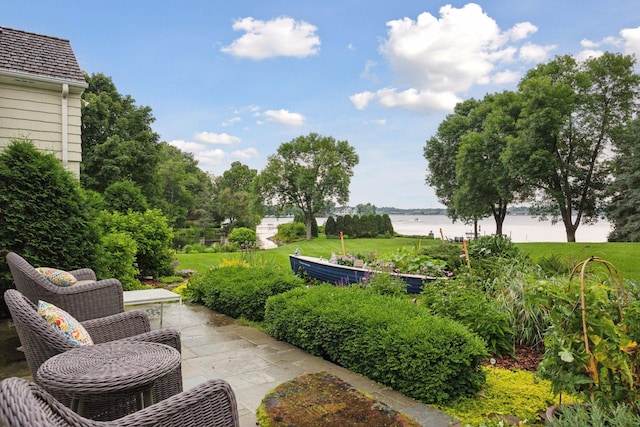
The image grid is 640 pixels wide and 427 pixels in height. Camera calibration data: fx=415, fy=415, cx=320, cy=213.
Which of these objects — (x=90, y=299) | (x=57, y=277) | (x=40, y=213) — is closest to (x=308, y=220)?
(x=40, y=213)

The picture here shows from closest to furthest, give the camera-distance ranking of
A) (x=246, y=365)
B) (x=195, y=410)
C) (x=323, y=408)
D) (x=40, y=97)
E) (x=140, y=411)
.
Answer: (x=140, y=411) < (x=195, y=410) < (x=323, y=408) < (x=246, y=365) < (x=40, y=97)

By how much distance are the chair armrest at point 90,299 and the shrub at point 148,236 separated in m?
4.83

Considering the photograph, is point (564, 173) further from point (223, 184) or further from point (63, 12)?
point (223, 184)

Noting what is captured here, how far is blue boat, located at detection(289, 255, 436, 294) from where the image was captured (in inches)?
243

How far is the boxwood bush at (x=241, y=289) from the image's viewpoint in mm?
5285

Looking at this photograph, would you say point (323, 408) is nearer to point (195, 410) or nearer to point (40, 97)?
point (195, 410)

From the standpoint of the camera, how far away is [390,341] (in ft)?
10.4

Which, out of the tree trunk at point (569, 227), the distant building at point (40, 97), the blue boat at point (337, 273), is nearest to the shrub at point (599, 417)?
the blue boat at point (337, 273)

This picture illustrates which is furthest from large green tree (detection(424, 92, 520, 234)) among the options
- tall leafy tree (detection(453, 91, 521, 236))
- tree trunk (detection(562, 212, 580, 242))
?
tree trunk (detection(562, 212, 580, 242))

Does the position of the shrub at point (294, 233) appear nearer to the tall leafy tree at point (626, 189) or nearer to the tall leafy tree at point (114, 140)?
the tall leafy tree at point (114, 140)

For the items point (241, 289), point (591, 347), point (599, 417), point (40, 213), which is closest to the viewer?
point (599, 417)

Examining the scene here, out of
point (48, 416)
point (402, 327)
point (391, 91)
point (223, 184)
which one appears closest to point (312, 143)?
point (391, 91)

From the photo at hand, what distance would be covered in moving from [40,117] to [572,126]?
64.9 feet

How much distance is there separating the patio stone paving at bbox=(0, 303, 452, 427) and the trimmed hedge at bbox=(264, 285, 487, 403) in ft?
0.35
